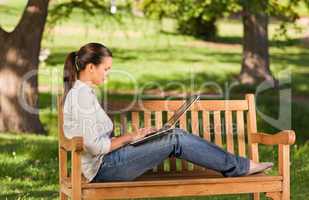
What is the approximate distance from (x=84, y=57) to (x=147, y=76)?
58.8ft

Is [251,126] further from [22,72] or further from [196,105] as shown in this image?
[22,72]

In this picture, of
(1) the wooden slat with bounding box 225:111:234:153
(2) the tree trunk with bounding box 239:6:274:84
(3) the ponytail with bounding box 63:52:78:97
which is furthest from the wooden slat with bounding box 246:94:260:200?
(2) the tree trunk with bounding box 239:6:274:84

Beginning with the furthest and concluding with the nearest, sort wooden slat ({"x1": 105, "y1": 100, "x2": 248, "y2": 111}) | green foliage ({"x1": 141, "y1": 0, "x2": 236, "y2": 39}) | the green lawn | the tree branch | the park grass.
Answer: green foliage ({"x1": 141, "y1": 0, "x2": 236, "y2": 39}), the tree branch, the green lawn, the park grass, wooden slat ({"x1": 105, "y1": 100, "x2": 248, "y2": 111})

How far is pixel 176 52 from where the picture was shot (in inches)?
1220

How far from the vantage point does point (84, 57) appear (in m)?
6.05

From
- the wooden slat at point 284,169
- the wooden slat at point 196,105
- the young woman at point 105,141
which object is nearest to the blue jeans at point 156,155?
the young woman at point 105,141

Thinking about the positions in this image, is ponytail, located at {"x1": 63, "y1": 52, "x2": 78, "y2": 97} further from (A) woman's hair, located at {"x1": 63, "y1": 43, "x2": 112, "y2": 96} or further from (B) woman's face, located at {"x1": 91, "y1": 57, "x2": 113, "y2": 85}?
(B) woman's face, located at {"x1": 91, "y1": 57, "x2": 113, "y2": 85}

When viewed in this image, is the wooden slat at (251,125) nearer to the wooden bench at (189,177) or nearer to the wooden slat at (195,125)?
the wooden bench at (189,177)

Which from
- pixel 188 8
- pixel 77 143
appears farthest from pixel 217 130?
pixel 188 8

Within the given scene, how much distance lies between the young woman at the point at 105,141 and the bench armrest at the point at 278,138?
357 millimetres

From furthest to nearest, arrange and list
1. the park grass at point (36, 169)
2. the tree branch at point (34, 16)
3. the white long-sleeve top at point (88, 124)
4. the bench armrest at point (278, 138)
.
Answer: the tree branch at point (34, 16) < the park grass at point (36, 169) < the bench armrest at point (278, 138) < the white long-sleeve top at point (88, 124)

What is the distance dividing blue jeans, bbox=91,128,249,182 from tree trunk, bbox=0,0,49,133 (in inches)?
278

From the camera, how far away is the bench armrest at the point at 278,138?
6234 millimetres

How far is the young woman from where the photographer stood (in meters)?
5.91
